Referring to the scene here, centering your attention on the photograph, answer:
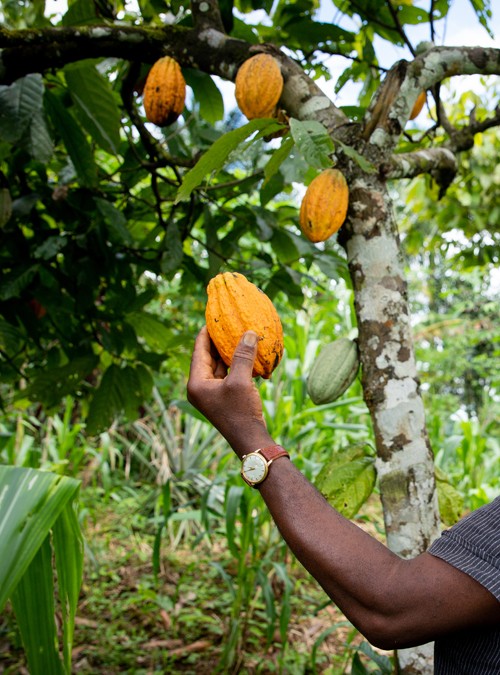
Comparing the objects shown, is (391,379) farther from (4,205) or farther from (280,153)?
(4,205)

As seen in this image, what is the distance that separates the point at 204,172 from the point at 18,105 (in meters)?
0.66

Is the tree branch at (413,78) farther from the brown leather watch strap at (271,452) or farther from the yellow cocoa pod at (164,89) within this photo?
the brown leather watch strap at (271,452)

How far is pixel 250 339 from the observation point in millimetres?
721

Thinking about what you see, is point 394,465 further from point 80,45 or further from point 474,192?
point 474,192

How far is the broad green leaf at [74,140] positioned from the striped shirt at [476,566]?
122cm

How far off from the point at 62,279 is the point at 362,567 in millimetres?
1324

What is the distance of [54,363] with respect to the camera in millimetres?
2006

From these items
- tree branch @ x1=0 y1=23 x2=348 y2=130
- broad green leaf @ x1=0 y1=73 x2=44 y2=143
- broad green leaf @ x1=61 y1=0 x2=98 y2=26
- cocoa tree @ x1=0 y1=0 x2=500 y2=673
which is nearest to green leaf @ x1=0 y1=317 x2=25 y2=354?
cocoa tree @ x1=0 y1=0 x2=500 y2=673

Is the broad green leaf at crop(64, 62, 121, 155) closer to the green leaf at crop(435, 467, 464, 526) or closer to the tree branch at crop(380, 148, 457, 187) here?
the tree branch at crop(380, 148, 457, 187)

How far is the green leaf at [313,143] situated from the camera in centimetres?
81

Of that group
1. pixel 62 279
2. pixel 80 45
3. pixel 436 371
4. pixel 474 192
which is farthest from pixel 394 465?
pixel 436 371

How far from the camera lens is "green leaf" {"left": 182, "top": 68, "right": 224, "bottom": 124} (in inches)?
56.3

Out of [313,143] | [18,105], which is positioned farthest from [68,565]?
[18,105]

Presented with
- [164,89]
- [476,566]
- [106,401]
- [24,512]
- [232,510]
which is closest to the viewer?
[476,566]
